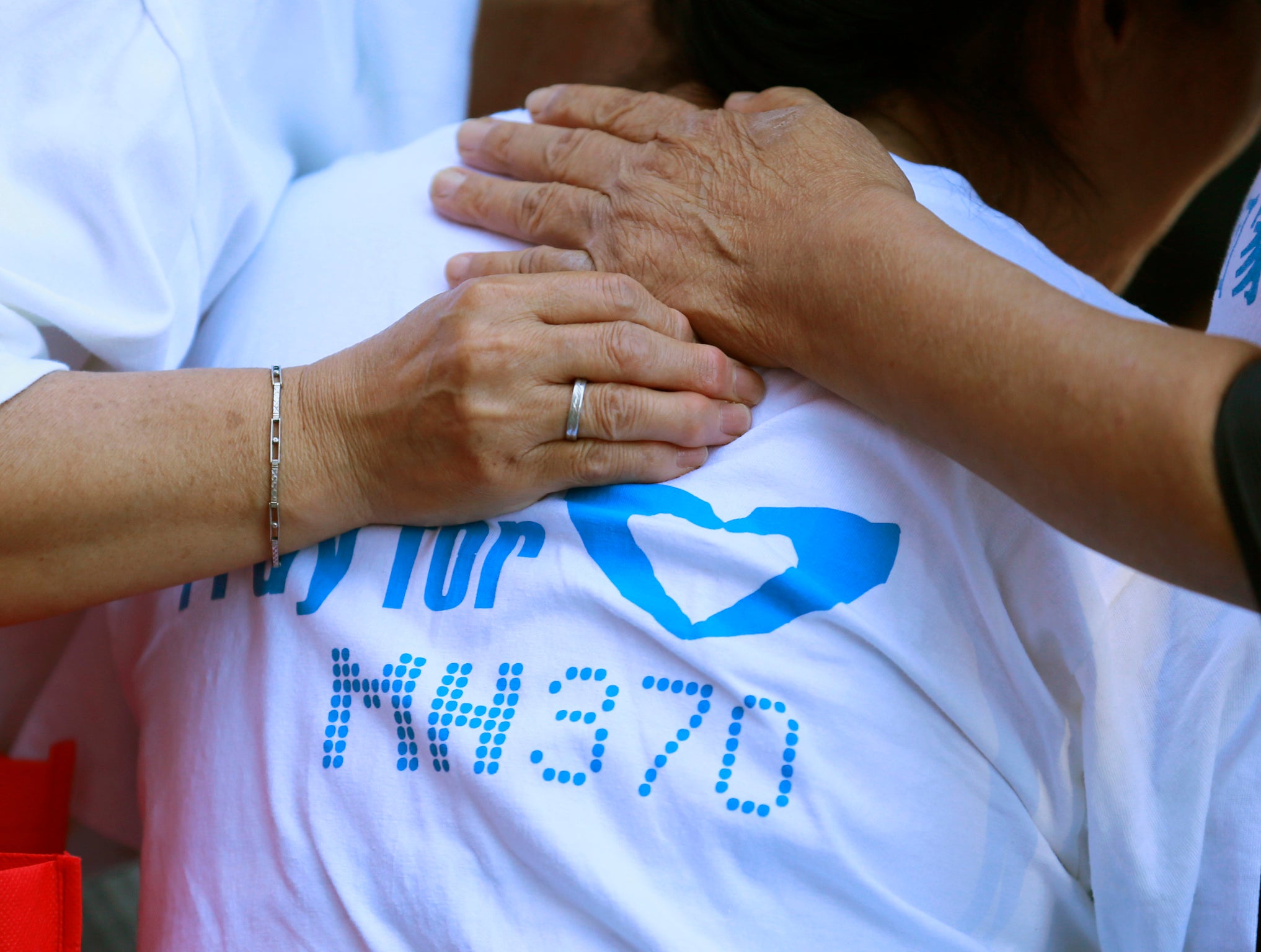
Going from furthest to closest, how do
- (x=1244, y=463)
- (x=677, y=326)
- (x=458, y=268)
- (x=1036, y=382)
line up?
(x=458, y=268) → (x=677, y=326) → (x=1036, y=382) → (x=1244, y=463)

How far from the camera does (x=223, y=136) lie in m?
0.96

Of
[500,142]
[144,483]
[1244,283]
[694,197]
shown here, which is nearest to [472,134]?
[500,142]

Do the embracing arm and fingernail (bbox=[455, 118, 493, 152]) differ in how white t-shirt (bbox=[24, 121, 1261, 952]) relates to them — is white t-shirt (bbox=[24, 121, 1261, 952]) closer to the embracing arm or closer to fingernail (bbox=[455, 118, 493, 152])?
the embracing arm

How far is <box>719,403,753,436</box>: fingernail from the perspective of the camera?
0.79 metres

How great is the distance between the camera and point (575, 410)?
29.9 inches

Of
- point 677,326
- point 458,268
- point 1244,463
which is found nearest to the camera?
point 1244,463

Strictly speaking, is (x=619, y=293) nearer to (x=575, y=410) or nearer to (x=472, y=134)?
(x=575, y=410)

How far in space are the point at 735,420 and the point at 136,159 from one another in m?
0.60

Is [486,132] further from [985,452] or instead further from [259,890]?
[259,890]

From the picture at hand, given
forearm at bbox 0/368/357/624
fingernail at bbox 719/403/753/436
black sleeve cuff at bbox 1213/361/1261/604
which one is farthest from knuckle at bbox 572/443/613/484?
black sleeve cuff at bbox 1213/361/1261/604

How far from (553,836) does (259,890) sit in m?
0.27

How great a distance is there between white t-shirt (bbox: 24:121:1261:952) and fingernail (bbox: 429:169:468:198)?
0.42 meters

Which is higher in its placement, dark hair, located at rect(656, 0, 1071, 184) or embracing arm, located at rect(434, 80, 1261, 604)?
dark hair, located at rect(656, 0, 1071, 184)

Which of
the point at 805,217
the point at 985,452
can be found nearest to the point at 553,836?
the point at 985,452
